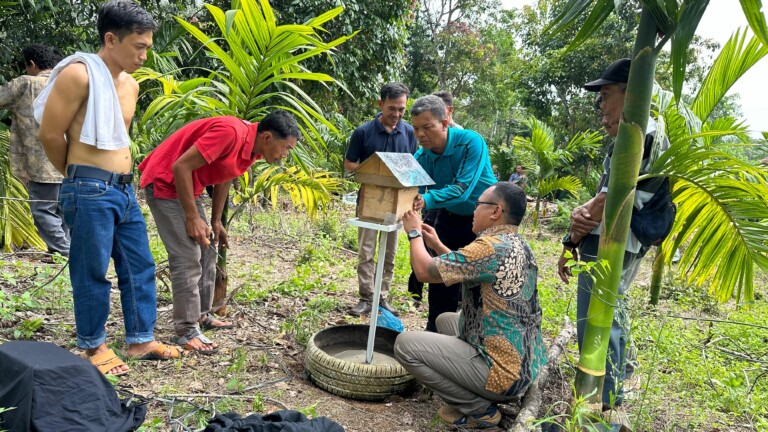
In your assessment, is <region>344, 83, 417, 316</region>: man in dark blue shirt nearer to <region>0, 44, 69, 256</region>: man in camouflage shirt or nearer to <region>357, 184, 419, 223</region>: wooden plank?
<region>357, 184, 419, 223</region>: wooden plank

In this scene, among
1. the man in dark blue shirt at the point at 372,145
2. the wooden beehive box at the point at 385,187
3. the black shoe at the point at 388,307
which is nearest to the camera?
the wooden beehive box at the point at 385,187

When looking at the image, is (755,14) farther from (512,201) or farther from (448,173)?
(448,173)

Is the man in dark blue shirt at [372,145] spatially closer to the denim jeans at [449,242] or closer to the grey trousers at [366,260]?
the grey trousers at [366,260]

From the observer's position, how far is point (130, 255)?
354 centimetres

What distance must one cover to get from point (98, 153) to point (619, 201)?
9.31ft

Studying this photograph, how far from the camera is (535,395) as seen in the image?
3.29 m

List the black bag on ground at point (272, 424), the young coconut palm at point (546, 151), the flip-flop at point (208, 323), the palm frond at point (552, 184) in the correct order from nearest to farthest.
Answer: the black bag on ground at point (272, 424), the flip-flop at point (208, 323), the young coconut palm at point (546, 151), the palm frond at point (552, 184)

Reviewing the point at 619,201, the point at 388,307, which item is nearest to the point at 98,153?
the point at 619,201

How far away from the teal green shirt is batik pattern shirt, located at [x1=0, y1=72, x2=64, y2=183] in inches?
150

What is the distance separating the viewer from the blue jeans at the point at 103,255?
3.19 metres

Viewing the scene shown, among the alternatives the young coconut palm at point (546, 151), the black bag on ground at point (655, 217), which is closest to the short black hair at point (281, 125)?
the black bag on ground at point (655, 217)

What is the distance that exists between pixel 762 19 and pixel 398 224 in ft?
6.66

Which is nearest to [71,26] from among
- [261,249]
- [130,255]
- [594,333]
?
[261,249]

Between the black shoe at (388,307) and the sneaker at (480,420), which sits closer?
the sneaker at (480,420)
